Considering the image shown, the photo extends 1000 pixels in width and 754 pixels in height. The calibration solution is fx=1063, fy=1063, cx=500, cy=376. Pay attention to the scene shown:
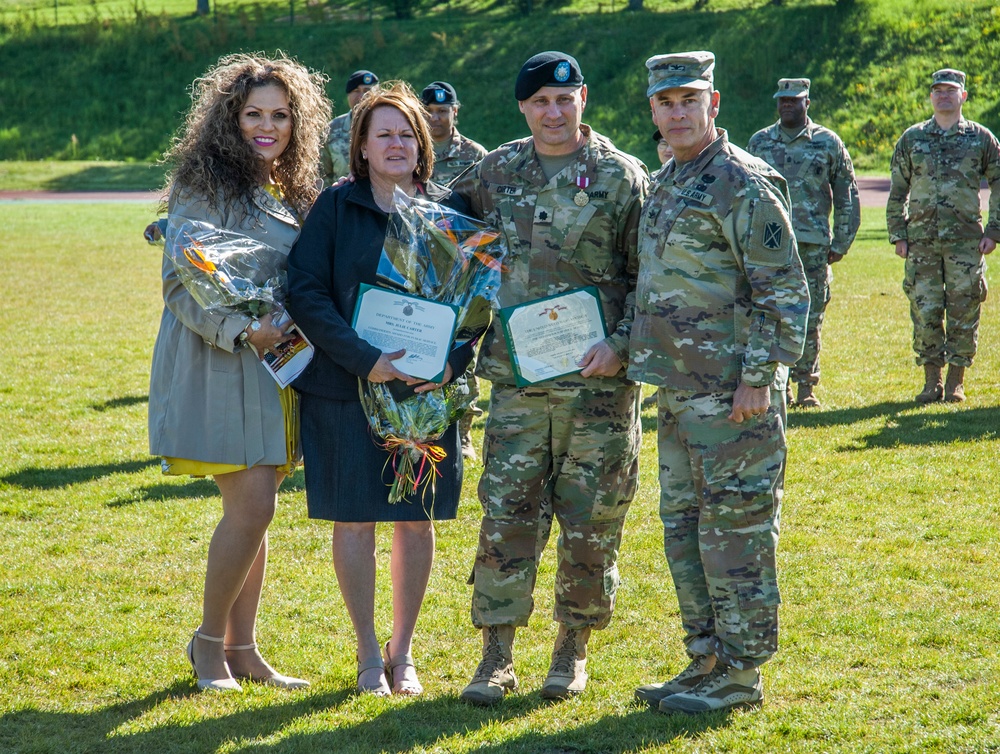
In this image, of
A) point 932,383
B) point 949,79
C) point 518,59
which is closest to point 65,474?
point 932,383

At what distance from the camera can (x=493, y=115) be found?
36375mm

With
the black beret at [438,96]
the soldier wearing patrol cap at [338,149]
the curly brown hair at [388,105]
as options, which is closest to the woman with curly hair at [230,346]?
the curly brown hair at [388,105]

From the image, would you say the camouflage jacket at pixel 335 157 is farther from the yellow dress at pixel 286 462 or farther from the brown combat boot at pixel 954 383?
Answer: the brown combat boot at pixel 954 383

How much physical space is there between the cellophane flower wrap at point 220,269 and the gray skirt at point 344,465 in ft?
1.50

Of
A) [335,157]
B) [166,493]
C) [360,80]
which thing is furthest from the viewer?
[360,80]

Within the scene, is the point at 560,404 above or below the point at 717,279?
below

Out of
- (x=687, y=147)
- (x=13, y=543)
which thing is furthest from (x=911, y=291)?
(x=13, y=543)

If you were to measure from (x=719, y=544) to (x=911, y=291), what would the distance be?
22.0 ft

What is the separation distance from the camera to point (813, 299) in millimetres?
9367

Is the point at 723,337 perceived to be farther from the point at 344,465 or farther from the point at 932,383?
the point at 932,383

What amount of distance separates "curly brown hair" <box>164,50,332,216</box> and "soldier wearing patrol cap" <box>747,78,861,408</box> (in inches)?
226

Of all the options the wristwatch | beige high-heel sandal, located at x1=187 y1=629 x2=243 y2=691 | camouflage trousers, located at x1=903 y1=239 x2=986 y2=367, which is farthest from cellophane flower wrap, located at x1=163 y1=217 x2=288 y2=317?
camouflage trousers, located at x1=903 y1=239 x2=986 y2=367

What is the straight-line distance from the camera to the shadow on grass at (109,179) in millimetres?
32344

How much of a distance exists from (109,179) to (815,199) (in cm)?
2878
